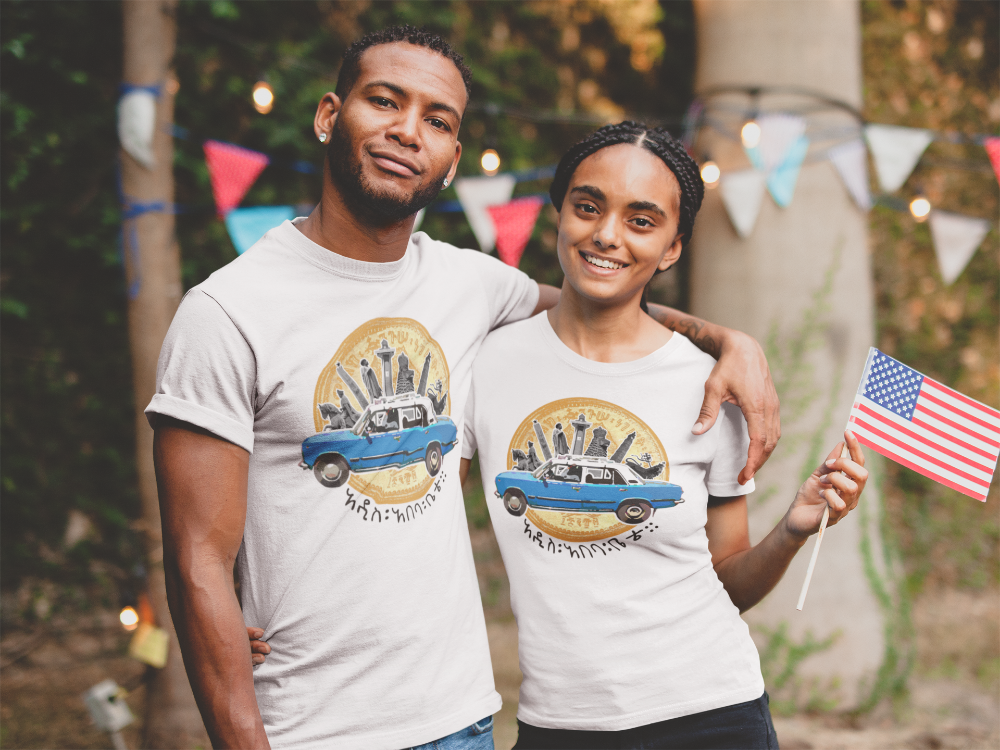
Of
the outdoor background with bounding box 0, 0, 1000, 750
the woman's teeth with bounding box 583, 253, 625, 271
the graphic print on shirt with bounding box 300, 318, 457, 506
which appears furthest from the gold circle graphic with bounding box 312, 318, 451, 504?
the outdoor background with bounding box 0, 0, 1000, 750

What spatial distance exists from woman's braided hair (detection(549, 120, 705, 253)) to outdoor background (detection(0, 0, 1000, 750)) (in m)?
2.43

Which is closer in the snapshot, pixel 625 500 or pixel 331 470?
pixel 331 470

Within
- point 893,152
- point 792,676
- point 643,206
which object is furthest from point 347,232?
point 792,676

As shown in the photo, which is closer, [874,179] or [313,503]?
[313,503]

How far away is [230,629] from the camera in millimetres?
1468

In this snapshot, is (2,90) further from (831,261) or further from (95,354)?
(831,261)

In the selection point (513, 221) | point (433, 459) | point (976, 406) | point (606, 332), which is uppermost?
point (513, 221)

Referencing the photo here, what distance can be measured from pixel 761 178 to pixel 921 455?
2579mm

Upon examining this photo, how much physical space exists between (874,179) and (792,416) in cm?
200

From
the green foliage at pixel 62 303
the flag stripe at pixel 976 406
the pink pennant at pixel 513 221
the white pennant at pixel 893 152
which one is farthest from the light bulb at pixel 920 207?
the green foliage at pixel 62 303

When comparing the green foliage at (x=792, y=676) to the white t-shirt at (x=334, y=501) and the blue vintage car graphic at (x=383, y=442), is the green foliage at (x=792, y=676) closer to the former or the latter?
the white t-shirt at (x=334, y=501)

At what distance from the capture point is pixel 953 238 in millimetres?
4117

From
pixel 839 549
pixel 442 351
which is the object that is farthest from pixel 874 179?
pixel 442 351

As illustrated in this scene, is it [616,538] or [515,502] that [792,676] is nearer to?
[616,538]
